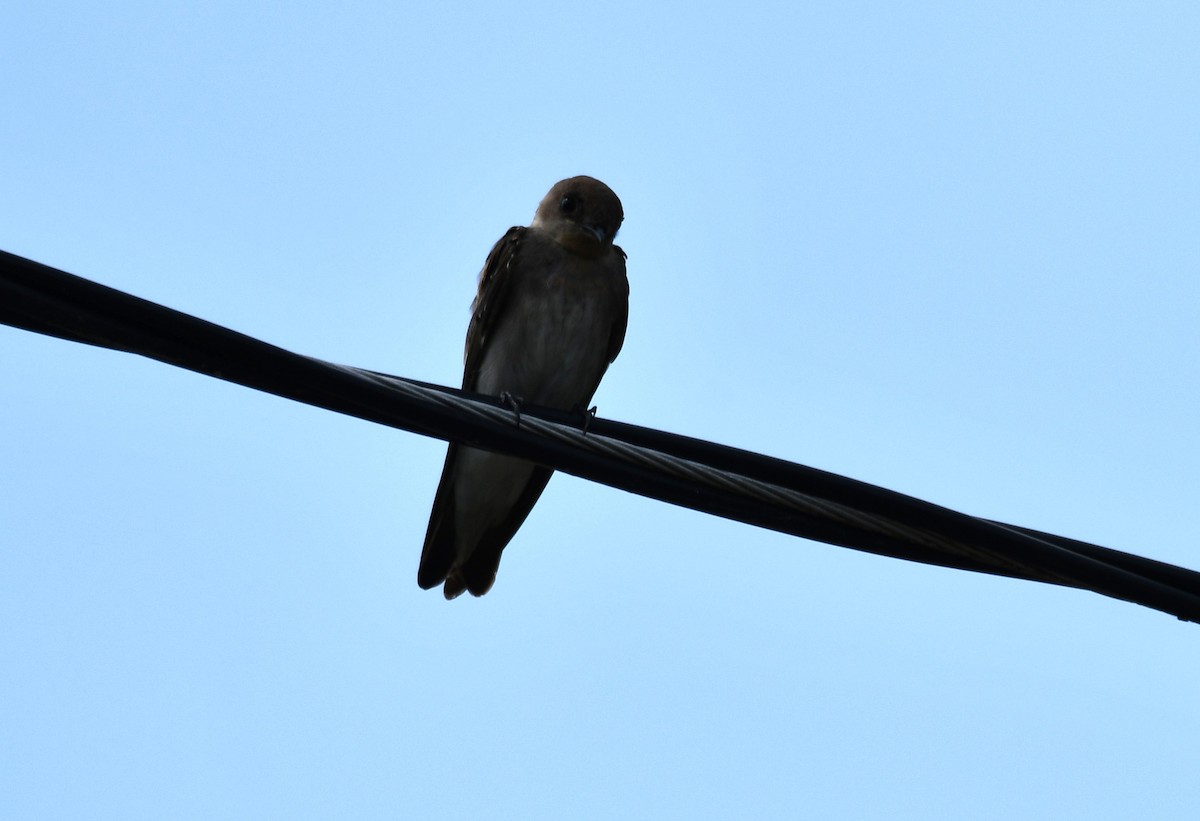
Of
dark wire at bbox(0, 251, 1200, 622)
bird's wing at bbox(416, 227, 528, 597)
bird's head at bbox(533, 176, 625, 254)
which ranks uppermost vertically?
bird's head at bbox(533, 176, 625, 254)

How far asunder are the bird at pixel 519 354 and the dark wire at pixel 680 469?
12.0ft

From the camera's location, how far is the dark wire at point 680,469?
3393 millimetres

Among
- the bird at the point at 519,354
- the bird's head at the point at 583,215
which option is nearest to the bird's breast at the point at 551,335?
the bird at the point at 519,354

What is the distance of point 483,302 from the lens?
7629 mm

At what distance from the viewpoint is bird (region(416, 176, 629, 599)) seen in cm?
756

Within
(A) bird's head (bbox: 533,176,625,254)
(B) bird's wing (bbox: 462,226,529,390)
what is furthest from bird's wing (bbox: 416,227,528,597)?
(A) bird's head (bbox: 533,176,625,254)

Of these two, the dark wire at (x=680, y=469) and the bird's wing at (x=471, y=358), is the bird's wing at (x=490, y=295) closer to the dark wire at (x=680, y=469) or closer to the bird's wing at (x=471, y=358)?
the bird's wing at (x=471, y=358)

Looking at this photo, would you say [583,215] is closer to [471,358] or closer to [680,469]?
[471,358]

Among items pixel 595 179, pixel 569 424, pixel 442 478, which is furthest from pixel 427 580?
pixel 569 424

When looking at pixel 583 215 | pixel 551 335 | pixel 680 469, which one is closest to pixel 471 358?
pixel 551 335

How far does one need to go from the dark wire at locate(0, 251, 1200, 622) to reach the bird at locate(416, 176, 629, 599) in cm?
366

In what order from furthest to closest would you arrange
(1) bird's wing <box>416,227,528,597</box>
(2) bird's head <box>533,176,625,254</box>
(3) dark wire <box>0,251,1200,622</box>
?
1. (2) bird's head <box>533,176,625,254</box>
2. (1) bird's wing <box>416,227,528,597</box>
3. (3) dark wire <box>0,251,1200,622</box>

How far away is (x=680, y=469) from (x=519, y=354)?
12.9 ft

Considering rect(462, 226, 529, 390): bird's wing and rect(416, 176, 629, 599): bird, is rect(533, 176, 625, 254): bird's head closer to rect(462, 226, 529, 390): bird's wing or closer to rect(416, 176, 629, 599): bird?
rect(416, 176, 629, 599): bird
